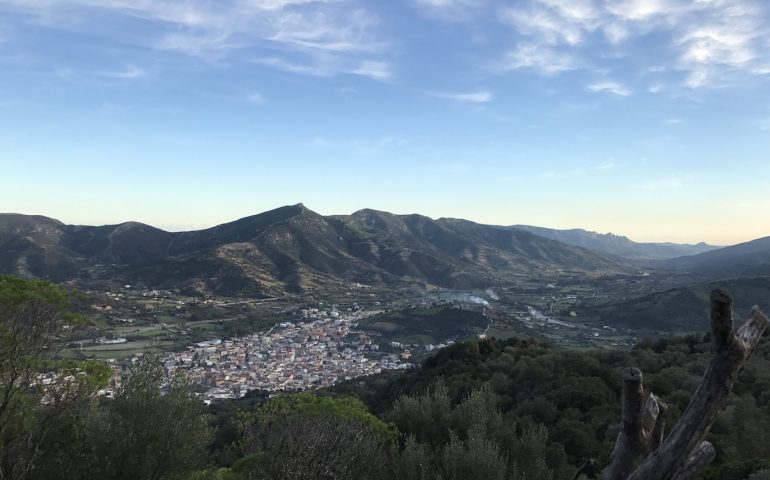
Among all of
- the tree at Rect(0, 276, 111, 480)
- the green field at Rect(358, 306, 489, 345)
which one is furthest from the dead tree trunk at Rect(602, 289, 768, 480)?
the green field at Rect(358, 306, 489, 345)

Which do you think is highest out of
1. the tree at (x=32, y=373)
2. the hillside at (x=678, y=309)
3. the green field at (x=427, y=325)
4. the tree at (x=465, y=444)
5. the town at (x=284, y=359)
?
the tree at (x=32, y=373)

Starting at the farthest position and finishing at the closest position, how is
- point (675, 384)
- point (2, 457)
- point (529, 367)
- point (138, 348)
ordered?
1. point (138, 348)
2. point (529, 367)
3. point (675, 384)
4. point (2, 457)

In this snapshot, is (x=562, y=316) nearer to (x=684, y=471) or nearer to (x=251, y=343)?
(x=251, y=343)

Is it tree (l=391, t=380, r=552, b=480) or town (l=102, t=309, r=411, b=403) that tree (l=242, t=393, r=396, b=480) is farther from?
town (l=102, t=309, r=411, b=403)

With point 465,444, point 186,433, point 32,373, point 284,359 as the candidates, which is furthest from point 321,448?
point 284,359

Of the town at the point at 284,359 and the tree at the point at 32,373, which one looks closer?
the tree at the point at 32,373

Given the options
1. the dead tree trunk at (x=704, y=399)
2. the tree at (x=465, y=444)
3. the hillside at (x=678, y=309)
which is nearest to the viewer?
the dead tree trunk at (x=704, y=399)

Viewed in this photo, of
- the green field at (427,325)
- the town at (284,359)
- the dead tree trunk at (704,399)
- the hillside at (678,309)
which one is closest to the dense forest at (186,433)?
the dead tree trunk at (704,399)

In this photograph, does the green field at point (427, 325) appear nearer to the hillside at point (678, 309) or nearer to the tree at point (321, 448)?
the hillside at point (678, 309)

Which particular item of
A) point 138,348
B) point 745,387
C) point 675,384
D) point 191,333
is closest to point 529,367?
point 675,384
